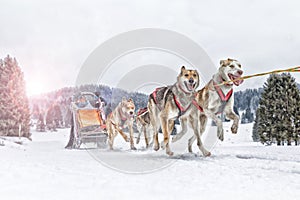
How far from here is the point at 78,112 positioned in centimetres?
1146

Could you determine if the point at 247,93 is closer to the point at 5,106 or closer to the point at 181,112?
the point at 5,106

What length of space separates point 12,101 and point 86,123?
10781 mm

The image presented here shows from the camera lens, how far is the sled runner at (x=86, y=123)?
11133 millimetres

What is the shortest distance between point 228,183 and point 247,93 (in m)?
46.5

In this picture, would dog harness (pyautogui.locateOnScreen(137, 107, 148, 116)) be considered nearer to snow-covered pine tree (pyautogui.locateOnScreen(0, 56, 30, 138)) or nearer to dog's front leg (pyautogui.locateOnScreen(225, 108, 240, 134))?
dog's front leg (pyautogui.locateOnScreen(225, 108, 240, 134))

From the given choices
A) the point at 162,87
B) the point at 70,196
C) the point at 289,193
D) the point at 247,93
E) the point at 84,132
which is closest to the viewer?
the point at 70,196

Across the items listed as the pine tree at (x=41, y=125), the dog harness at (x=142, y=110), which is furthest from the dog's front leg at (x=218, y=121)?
the pine tree at (x=41, y=125)

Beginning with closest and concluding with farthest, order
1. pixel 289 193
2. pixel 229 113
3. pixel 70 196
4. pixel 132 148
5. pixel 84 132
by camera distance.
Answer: pixel 70 196 < pixel 289 193 < pixel 229 113 < pixel 132 148 < pixel 84 132

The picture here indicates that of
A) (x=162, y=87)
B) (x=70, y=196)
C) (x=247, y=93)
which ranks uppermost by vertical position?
(x=247, y=93)

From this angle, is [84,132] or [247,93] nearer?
[84,132]

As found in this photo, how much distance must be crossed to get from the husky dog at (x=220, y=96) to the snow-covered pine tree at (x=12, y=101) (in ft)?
52.1

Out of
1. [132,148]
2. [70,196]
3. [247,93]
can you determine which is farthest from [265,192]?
[247,93]

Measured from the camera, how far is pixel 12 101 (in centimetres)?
1988

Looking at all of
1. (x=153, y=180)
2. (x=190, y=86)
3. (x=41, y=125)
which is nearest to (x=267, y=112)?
(x=190, y=86)
